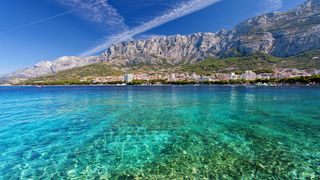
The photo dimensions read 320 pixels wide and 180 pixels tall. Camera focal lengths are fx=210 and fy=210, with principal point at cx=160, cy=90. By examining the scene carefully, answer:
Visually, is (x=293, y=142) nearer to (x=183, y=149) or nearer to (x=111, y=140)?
(x=183, y=149)

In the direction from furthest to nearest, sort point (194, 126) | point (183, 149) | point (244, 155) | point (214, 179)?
point (194, 126), point (183, 149), point (244, 155), point (214, 179)

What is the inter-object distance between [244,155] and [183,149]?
3904 millimetres

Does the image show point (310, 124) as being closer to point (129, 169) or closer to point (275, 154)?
point (275, 154)

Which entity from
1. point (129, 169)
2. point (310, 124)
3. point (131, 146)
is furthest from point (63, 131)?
point (310, 124)

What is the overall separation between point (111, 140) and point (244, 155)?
10.1m

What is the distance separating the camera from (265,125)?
2225 centimetres

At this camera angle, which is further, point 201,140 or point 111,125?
point 111,125

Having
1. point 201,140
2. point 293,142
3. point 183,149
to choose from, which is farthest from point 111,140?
point 293,142

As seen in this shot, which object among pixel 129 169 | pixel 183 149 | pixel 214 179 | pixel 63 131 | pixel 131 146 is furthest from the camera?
pixel 63 131

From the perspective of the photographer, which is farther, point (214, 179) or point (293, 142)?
point (293, 142)

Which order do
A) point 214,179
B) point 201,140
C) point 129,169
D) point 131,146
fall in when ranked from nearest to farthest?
point 214,179 < point 129,169 < point 131,146 < point 201,140

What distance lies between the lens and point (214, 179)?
10.0m

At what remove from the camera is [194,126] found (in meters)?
22.2

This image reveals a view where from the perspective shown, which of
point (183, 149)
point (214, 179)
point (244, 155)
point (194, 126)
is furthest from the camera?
point (194, 126)
